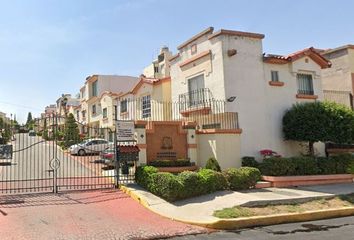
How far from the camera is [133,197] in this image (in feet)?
41.6

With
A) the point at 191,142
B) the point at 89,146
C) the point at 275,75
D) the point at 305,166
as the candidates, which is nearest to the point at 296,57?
the point at 275,75

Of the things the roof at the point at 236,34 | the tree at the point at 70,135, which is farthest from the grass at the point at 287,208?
the tree at the point at 70,135

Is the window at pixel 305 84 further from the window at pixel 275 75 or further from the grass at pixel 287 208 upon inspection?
the grass at pixel 287 208

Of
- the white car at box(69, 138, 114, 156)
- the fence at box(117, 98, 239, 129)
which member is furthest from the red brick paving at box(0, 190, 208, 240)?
the white car at box(69, 138, 114, 156)

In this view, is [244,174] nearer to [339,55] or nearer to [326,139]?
[326,139]

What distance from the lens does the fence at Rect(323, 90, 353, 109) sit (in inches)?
867

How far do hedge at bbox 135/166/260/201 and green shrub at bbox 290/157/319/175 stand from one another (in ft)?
7.90

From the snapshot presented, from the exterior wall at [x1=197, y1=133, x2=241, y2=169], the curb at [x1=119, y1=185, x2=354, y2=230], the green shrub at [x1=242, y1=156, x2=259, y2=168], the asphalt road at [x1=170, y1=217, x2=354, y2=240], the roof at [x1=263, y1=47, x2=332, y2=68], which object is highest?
the roof at [x1=263, y1=47, x2=332, y2=68]

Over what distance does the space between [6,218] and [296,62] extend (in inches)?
598

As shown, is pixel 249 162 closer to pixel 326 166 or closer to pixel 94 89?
pixel 326 166

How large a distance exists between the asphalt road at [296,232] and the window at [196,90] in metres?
9.86

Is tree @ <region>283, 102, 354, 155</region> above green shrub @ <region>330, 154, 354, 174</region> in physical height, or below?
above

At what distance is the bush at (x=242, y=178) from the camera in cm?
1352

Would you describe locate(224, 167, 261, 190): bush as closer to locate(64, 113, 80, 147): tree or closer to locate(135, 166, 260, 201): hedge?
locate(135, 166, 260, 201): hedge
